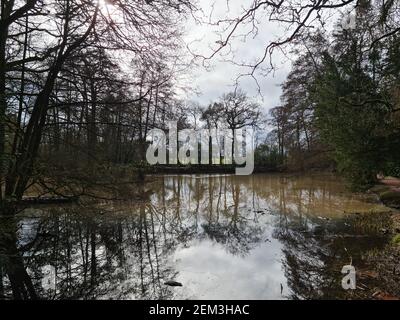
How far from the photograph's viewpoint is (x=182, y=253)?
305 inches

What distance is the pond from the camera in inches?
217

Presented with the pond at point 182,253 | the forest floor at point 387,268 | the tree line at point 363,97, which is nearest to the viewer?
the forest floor at point 387,268

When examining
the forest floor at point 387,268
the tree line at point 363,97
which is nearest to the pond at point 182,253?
the forest floor at point 387,268

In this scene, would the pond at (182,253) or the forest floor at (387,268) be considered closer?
the forest floor at (387,268)

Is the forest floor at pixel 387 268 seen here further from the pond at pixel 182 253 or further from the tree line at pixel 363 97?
the tree line at pixel 363 97

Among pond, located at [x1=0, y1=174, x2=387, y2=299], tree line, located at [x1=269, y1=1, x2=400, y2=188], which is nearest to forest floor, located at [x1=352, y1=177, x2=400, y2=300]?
pond, located at [x1=0, y1=174, x2=387, y2=299]

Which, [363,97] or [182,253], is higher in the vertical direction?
[363,97]

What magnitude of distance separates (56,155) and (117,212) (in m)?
6.91

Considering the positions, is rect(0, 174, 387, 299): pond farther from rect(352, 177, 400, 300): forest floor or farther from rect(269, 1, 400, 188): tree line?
rect(269, 1, 400, 188): tree line

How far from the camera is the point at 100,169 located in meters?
5.97

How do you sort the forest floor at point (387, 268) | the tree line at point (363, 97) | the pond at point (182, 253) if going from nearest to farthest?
the forest floor at point (387, 268) < the pond at point (182, 253) < the tree line at point (363, 97)

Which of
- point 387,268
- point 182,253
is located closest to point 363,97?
point 387,268

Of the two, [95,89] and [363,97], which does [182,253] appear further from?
[363,97]

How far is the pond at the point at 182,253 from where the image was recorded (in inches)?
217
